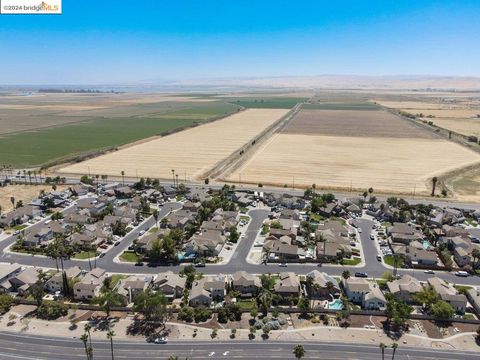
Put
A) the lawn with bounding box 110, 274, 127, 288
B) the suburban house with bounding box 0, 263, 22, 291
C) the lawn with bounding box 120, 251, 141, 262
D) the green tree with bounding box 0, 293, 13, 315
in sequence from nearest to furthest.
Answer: the green tree with bounding box 0, 293, 13, 315, the suburban house with bounding box 0, 263, 22, 291, the lawn with bounding box 110, 274, 127, 288, the lawn with bounding box 120, 251, 141, 262

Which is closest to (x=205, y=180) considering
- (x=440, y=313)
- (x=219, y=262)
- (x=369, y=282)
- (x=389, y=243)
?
(x=219, y=262)

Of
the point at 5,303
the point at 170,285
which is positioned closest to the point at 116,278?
the point at 170,285

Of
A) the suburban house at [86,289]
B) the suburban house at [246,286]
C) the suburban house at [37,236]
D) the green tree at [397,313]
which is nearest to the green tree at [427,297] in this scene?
the green tree at [397,313]

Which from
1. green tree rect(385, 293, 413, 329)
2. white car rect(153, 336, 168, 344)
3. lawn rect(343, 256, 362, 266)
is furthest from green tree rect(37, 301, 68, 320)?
lawn rect(343, 256, 362, 266)

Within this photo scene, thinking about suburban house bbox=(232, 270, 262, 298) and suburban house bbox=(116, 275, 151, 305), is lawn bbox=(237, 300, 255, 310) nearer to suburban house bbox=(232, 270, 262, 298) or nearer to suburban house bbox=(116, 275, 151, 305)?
suburban house bbox=(232, 270, 262, 298)

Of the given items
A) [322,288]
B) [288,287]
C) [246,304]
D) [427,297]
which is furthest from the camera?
[322,288]

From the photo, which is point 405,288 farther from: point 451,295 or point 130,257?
point 130,257
